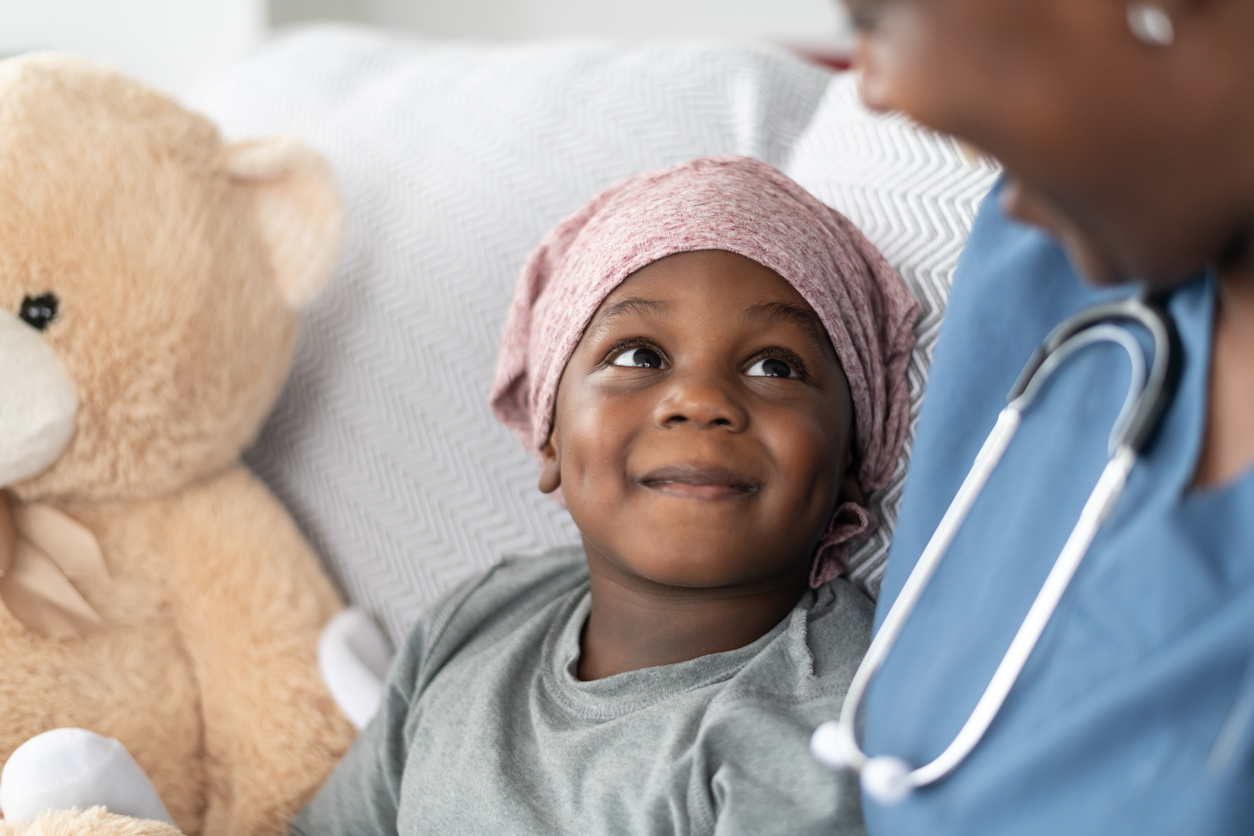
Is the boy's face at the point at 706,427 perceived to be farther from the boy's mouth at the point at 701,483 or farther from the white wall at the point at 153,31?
the white wall at the point at 153,31

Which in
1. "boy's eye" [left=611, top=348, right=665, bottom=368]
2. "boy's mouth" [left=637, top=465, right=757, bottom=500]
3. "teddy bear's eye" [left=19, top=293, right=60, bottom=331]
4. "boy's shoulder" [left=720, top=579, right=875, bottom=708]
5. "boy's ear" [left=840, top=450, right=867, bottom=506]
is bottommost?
"boy's shoulder" [left=720, top=579, right=875, bottom=708]

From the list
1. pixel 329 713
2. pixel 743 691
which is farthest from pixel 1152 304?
pixel 329 713

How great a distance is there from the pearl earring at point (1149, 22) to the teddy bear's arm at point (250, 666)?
0.96 m

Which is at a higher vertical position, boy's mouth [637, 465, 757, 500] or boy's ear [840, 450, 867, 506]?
boy's mouth [637, 465, 757, 500]

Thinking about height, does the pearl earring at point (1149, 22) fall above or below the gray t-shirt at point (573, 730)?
above

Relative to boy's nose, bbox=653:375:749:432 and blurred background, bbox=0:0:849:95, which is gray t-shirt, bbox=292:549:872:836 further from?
blurred background, bbox=0:0:849:95

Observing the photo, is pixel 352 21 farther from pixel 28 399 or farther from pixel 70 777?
pixel 70 777

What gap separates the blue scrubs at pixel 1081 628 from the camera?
46cm

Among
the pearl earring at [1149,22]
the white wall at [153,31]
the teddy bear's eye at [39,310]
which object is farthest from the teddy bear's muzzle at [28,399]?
A: the white wall at [153,31]

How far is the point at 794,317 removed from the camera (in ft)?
2.91

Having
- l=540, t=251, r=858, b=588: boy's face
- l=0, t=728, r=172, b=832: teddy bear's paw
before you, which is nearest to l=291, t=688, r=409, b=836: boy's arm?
l=0, t=728, r=172, b=832: teddy bear's paw

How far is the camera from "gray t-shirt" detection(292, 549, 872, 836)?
0.72 meters

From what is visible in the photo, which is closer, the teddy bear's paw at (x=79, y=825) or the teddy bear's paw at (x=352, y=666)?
the teddy bear's paw at (x=79, y=825)

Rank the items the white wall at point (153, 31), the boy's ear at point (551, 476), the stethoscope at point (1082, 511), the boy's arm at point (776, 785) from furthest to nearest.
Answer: the white wall at point (153, 31), the boy's ear at point (551, 476), the boy's arm at point (776, 785), the stethoscope at point (1082, 511)
